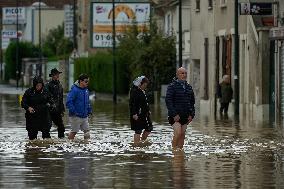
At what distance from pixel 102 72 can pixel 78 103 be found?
56.0 meters

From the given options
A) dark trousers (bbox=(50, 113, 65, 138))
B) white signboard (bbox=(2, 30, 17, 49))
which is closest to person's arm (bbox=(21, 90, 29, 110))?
dark trousers (bbox=(50, 113, 65, 138))

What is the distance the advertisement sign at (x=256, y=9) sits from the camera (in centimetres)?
4747

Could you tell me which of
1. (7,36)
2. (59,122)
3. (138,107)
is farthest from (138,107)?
(7,36)

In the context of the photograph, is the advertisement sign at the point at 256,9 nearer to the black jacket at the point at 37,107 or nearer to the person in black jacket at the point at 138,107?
the person in black jacket at the point at 138,107

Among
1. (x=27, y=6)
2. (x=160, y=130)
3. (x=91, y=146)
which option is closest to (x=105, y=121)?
(x=160, y=130)

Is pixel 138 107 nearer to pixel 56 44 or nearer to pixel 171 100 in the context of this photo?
pixel 171 100

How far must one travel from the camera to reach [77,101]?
30.4 metres

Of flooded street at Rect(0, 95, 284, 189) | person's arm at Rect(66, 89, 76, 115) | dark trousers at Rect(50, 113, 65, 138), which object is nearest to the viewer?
flooded street at Rect(0, 95, 284, 189)

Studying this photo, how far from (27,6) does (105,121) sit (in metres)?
129

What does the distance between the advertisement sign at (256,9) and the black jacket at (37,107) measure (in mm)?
18831

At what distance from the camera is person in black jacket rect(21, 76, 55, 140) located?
29359 mm

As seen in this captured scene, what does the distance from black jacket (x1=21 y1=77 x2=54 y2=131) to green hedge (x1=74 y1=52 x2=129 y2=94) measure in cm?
5108

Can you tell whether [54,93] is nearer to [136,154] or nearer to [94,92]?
[136,154]

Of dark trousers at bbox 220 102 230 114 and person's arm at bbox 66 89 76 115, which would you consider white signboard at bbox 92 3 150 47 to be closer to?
dark trousers at bbox 220 102 230 114
